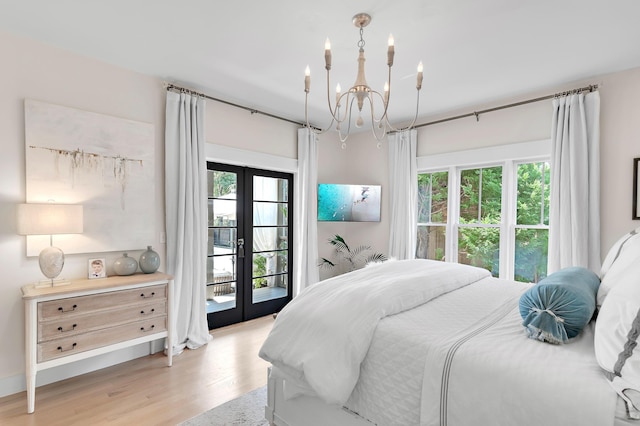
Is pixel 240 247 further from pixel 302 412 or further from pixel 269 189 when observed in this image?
pixel 302 412

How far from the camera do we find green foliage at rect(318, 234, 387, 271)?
507cm

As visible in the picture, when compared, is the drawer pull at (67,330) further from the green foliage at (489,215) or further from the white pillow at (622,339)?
the green foliage at (489,215)

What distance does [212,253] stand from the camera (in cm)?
389

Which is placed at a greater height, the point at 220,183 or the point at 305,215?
the point at 220,183

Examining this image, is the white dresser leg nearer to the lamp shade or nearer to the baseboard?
the baseboard

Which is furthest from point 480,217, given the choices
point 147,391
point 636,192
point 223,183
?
point 147,391

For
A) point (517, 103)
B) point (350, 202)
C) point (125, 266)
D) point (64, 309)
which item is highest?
point (517, 103)

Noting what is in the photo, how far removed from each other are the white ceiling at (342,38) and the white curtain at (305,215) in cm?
124

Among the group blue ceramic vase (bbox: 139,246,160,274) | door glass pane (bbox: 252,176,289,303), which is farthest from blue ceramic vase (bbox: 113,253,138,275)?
door glass pane (bbox: 252,176,289,303)

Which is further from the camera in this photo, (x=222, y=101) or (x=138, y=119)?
(x=222, y=101)

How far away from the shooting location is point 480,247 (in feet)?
13.4

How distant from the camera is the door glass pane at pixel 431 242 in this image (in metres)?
4.41

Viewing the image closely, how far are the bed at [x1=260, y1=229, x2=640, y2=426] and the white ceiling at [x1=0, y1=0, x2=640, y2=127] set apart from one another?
1608 mm

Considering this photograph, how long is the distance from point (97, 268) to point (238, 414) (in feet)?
5.85
